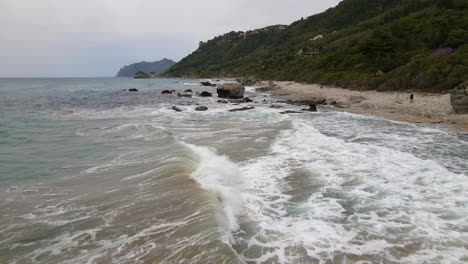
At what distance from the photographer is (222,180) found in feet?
34.9

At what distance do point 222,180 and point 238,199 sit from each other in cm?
173

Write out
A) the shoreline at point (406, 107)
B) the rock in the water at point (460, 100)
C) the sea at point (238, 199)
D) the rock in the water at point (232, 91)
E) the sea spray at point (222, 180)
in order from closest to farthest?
1. the sea at point (238, 199)
2. the sea spray at point (222, 180)
3. the shoreline at point (406, 107)
4. the rock in the water at point (460, 100)
5. the rock in the water at point (232, 91)

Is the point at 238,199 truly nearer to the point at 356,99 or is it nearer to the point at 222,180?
the point at 222,180

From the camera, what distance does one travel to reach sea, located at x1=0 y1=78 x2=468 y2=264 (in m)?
6.34

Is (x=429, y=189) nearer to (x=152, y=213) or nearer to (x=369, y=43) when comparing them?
(x=152, y=213)

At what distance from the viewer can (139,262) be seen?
232 inches

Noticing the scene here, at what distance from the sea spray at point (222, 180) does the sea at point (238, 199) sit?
0.04 metres

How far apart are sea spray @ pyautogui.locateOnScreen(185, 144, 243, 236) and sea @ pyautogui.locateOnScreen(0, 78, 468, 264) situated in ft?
0.14

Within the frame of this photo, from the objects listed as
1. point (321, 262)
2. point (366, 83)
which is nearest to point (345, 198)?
point (321, 262)

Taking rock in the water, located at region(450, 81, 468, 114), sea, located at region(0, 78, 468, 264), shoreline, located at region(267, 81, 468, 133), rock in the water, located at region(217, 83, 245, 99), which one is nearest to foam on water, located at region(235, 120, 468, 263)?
sea, located at region(0, 78, 468, 264)

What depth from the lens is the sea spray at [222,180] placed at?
8.15m

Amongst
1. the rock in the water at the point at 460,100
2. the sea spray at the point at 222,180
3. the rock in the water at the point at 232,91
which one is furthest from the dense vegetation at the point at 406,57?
the sea spray at the point at 222,180

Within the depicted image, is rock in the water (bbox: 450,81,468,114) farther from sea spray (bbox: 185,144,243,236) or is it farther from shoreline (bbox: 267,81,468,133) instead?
sea spray (bbox: 185,144,243,236)

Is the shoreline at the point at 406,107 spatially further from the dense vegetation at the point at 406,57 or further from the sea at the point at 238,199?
the sea at the point at 238,199
